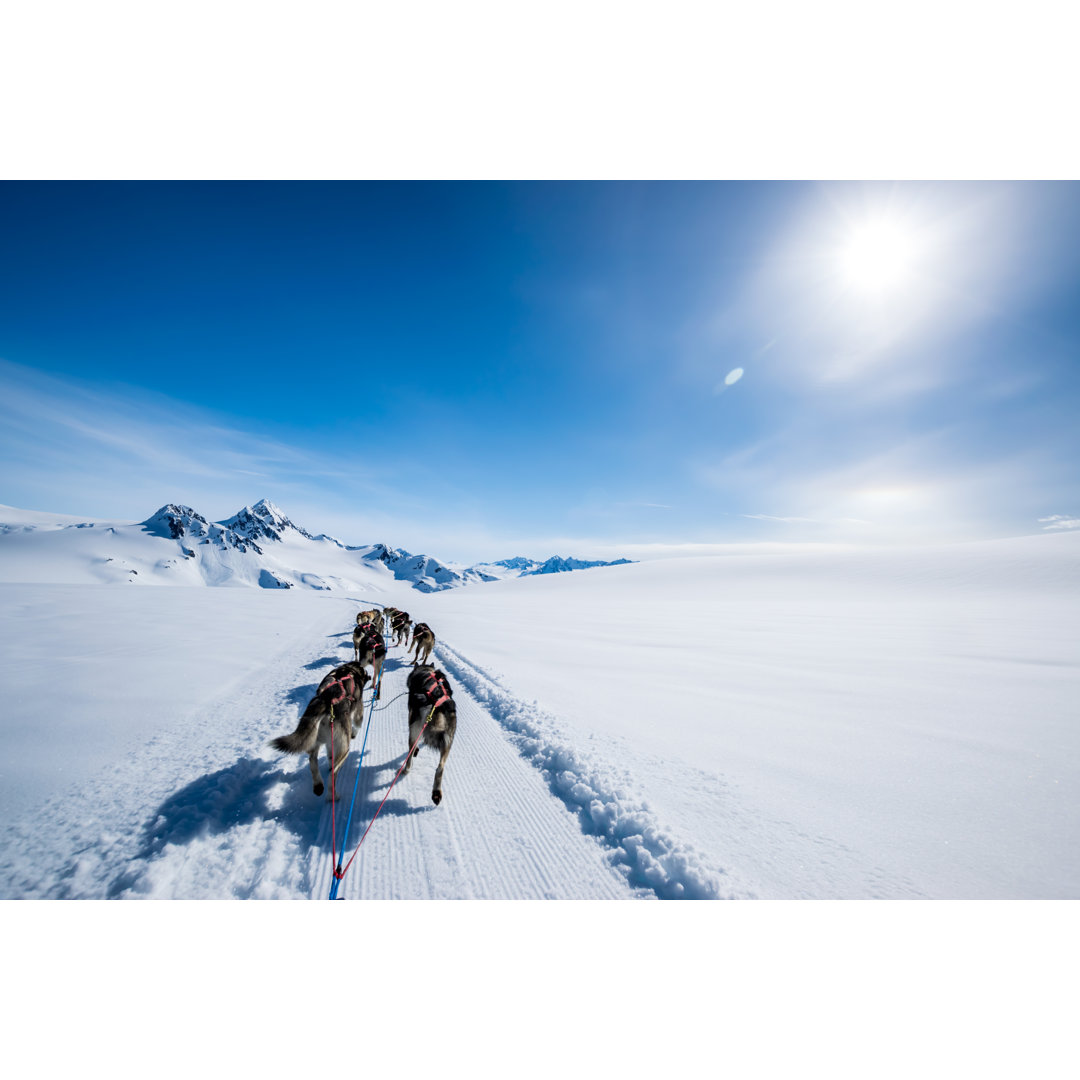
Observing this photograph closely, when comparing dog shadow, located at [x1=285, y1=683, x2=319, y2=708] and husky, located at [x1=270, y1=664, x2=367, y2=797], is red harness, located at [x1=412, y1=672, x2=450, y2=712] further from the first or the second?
dog shadow, located at [x1=285, y1=683, x2=319, y2=708]

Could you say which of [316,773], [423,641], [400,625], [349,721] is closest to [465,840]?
[316,773]

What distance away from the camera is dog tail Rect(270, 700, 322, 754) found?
11.9 ft

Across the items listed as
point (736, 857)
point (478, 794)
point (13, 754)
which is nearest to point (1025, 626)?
point (736, 857)

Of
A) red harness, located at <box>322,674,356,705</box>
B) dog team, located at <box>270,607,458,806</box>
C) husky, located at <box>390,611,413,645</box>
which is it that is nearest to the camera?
dog team, located at <box>270,607,458,806</box>

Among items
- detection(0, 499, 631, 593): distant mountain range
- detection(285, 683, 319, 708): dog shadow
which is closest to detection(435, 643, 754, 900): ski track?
detection(285, 683, 319, 708): dog shadow

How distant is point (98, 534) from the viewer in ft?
461

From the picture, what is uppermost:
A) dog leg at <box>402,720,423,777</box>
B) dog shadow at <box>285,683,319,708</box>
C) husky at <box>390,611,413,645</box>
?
husky at <box>390,611,413,645</box>

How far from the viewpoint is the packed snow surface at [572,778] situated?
288 cm

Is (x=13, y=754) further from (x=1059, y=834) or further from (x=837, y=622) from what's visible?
(x=837, y=622)

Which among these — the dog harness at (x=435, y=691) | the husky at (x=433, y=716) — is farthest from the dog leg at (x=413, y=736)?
the dog harness at (x=435, y=691)

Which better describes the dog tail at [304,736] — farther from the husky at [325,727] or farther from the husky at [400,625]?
the husky at [400,625]

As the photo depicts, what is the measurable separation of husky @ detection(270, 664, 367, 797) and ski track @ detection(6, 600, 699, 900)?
13.5 inches

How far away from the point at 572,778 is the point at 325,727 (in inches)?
101

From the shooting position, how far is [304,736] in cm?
371
